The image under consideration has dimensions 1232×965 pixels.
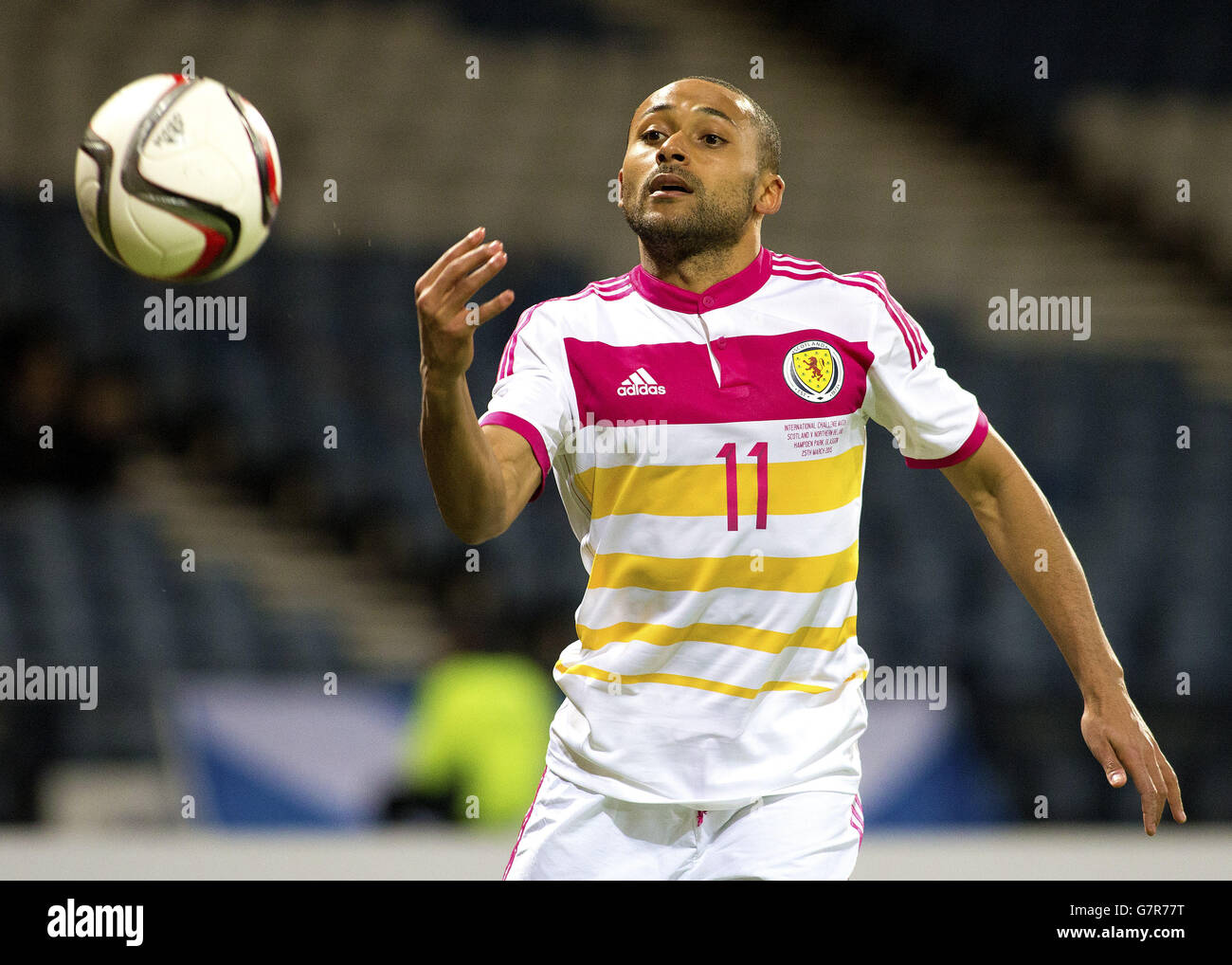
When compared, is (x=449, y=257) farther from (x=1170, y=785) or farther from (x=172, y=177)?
Result: (x=1170, y=785)

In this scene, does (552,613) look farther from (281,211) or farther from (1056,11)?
(1056,11)

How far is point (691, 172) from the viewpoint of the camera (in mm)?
3041

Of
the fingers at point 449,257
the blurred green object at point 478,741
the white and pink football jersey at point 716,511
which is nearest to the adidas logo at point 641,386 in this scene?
the white and pink football jersey at point 716,511

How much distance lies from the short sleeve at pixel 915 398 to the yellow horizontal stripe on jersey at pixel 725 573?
348 millimetres

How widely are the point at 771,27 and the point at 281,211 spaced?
4.13m

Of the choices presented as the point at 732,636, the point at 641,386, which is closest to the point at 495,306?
the point at 641,386

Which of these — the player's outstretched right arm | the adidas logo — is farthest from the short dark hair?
the player's outstretched right arm

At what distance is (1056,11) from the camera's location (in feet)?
33.9

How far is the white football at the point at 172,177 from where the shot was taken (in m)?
2.97

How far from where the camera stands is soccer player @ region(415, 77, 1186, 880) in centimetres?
284

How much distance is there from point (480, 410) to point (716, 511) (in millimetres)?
5192

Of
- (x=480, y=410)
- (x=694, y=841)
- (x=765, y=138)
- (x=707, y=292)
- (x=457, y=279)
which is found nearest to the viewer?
(x=457, y=279)

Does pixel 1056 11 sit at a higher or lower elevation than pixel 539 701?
higher
